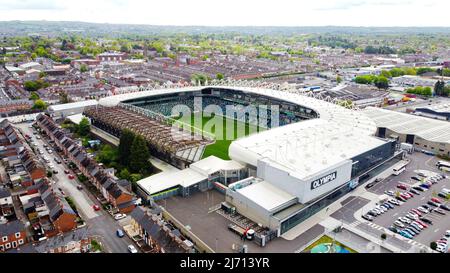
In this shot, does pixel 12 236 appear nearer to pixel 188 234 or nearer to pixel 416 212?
pixel 188 234

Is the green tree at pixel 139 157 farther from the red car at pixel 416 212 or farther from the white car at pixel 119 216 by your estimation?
the red car at pixel 416 212

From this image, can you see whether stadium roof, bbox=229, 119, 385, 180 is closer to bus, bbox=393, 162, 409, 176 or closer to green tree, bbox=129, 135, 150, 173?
bus, bbox=393, 162, 409, 176

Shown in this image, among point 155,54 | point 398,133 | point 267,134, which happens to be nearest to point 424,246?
point 267,134

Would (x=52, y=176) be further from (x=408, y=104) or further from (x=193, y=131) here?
(x=408, y=104)

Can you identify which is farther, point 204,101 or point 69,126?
point 204,101

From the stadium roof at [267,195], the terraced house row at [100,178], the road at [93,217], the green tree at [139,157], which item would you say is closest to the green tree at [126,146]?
the green tree at [139,157]

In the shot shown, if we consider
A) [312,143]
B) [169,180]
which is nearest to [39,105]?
[169,180]
